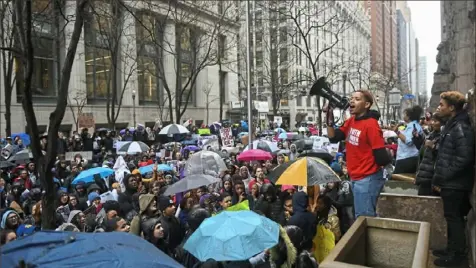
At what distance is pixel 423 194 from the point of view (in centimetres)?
521

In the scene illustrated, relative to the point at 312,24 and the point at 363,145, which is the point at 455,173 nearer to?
the point at 363,145

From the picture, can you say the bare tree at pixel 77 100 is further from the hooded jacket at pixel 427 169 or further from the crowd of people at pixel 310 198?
the hooded jacket at pixel 427 169

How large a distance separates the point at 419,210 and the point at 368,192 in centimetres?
55

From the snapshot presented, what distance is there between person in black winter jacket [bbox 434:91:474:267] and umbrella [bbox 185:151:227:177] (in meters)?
6.92

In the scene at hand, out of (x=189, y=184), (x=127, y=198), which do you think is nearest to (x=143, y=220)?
(x=189, y=184)

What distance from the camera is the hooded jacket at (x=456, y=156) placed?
397cm

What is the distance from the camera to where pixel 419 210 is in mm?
4840

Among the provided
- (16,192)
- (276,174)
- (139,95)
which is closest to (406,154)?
(276,174)

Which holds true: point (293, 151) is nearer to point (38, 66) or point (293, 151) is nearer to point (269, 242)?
point (269, 242)

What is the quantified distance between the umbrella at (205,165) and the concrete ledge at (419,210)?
6122 mm

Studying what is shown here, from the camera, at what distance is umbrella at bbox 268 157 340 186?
7391 millimetres

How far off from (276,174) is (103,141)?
553 inches

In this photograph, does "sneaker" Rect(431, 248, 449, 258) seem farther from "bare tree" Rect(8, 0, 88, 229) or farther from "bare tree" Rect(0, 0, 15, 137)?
"bare tree" Rect(0, 0, 15, 137)

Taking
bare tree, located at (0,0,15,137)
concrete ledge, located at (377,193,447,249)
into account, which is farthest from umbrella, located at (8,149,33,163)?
concrete ledge, located at (377,193,447,249)
